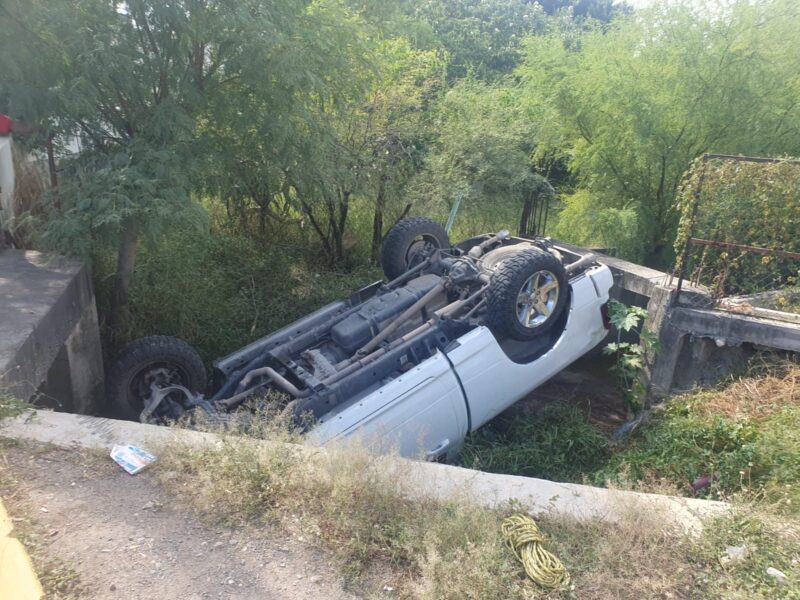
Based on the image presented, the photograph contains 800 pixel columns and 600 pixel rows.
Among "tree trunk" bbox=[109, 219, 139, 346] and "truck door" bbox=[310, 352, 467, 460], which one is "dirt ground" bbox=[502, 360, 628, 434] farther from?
"tree trunk" bbox=[109, 219, 139, 346]

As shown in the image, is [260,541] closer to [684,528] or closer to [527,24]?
[684,528]

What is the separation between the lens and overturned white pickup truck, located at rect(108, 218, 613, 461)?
4625 mm

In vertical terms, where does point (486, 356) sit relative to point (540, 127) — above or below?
below

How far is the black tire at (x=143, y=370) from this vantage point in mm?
5086

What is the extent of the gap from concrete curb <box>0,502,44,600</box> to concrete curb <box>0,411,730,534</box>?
4.08 ft

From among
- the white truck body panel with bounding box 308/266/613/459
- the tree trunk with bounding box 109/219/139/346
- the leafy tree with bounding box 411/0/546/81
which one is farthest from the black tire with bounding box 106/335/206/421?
the leafy tree with bounding box 411/0/546/81

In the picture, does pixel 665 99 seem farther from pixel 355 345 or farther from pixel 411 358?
pixel 355 345

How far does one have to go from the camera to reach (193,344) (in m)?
7.05

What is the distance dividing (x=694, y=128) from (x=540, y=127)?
6.70 feet

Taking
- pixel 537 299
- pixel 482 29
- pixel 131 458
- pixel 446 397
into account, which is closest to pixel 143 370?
pixel 131 458

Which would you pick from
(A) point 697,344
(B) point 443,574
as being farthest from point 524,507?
(A) point 697,344

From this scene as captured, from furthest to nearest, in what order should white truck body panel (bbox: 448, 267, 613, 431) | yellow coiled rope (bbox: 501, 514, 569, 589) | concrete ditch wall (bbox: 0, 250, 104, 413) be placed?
white truck body panel (bbox: 448, 267, 613, 431)
concrete ditch wall (bbox: 0, 250, 104, 413)
yellow coiled rope (bbox: 501, 514, 569, 589)

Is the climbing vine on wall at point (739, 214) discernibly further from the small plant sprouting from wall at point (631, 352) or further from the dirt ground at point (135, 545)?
the dirt ground at point (135, 545)

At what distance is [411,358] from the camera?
4980mm
